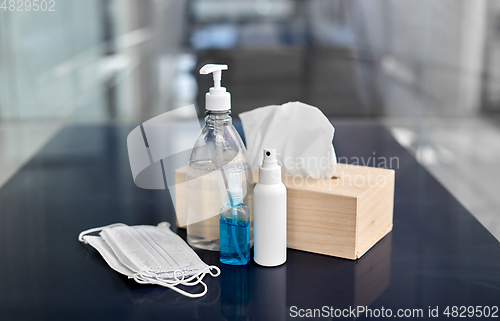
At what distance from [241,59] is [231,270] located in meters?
2.53

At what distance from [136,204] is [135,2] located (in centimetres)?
248

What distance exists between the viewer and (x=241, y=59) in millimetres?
3033

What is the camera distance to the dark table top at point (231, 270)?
1.78 ft

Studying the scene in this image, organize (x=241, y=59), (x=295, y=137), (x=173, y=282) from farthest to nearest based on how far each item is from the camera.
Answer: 1. (x=241, y=59)
2. (x=295, y=137)
3. (x=173, y=282)

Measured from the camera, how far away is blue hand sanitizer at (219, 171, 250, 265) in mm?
621

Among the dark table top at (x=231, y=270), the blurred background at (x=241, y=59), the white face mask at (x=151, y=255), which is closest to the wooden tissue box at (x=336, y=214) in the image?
the dark table top at (x=231, y=270)

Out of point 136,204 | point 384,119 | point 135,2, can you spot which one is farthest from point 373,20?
point 136,204

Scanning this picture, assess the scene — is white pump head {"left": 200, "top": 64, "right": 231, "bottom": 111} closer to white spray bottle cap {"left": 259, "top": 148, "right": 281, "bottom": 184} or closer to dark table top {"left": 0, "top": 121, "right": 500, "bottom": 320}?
white spray bottle cap {"left": 259, "top": 148, "right": 281, "bottom": 184}

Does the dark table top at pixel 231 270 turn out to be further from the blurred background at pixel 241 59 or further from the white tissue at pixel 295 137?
the blurred background at pixel 241 59

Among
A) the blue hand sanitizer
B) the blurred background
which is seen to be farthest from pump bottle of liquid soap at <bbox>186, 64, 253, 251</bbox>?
the blurred background

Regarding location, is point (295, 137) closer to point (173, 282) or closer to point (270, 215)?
point (270, 215)

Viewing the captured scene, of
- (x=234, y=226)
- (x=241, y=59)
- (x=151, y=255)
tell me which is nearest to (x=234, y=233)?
(x=234, y=226)

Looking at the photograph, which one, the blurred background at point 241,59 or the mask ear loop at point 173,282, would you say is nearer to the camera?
the mask ear loop at point 173,282

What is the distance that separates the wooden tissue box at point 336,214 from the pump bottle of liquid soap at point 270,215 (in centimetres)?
5
